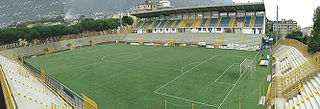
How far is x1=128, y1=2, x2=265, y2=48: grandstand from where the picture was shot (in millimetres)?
43062

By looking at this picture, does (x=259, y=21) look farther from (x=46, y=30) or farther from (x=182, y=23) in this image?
(x=46, y=30)

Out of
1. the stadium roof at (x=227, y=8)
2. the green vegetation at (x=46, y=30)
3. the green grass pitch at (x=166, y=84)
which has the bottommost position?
the green grass pitch at (x=166, y=84)

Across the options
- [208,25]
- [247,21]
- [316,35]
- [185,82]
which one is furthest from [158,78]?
[247,21]

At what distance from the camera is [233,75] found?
2038 cm

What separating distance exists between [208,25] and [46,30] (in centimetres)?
3958

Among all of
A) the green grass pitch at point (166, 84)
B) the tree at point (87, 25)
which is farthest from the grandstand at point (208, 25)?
the green grass pitch at point (166, 84)

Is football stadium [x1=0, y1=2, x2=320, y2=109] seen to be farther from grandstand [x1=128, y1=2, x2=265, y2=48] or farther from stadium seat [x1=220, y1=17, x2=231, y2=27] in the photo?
stadium seat [x1=220, y1=17, x2=231, y2=27]

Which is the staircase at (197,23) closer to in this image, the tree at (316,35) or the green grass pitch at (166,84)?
the green grass pitch at (166,84)

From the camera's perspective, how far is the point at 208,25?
49.7m

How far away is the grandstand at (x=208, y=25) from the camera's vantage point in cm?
4306

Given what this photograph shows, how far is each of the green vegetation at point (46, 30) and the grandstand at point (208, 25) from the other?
→ 27.0ft

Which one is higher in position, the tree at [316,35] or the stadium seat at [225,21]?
the stadium seat at [225,21]

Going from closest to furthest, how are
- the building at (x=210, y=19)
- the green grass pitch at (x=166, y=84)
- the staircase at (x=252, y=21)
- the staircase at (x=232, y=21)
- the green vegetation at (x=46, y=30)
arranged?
the green grass pitch at (x=166, y=84) → the staircase at (x=252, y=21) → the green vegetation at (x=46, y=30) → the building at (x=210, y=19) → the staircase at (x=232, y=21)

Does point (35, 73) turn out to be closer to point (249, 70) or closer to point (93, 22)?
point (249, 70)
